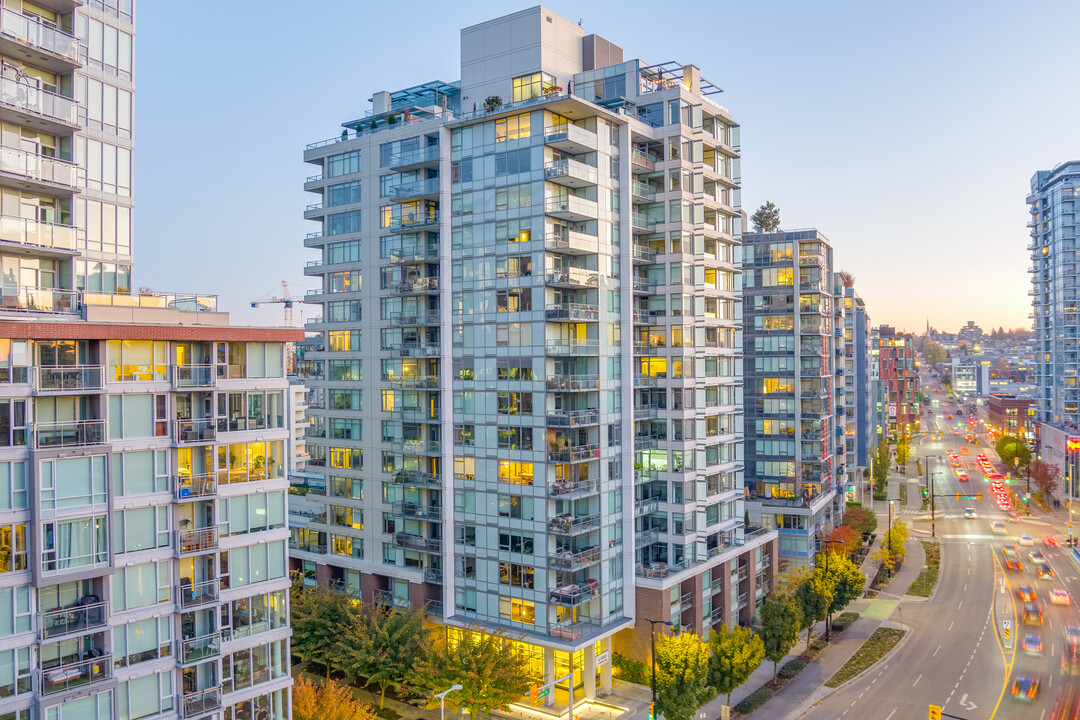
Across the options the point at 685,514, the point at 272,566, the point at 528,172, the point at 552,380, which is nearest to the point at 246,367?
the point at 272,566

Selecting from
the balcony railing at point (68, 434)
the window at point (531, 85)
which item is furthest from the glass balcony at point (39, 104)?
the window at point (531, 85)

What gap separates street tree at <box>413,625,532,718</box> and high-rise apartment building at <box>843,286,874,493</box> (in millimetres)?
84245

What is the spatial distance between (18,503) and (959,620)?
79963mm

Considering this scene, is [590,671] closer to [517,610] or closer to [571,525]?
[517,610]

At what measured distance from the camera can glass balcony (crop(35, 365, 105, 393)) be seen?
32.6 metres

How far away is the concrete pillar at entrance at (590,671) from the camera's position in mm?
57281

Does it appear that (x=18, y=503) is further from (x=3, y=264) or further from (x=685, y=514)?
(x=685, y=514)

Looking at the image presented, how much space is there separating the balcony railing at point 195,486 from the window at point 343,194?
38874 mm

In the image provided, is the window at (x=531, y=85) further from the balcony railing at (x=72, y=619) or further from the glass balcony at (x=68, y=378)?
the balcony railing at (x=72, y=619)

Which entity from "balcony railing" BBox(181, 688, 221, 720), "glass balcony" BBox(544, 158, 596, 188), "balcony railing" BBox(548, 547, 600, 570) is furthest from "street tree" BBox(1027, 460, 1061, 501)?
"balcony railing" BBox(181, 688, 221, 720)

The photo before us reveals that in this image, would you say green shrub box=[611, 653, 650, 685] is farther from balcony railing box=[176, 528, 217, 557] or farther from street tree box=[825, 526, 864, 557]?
street tree box=[825, 526, 864, 557]

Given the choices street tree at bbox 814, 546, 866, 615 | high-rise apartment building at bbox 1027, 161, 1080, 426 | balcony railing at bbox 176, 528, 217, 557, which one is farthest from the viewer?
high-rise apartment building at bbox 1027, 161, 1080, 426

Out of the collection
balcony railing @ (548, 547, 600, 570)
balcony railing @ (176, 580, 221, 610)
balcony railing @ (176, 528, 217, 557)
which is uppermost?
balcony railing @ (176, 528, 217, 557)

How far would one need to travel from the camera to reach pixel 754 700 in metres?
58.0
